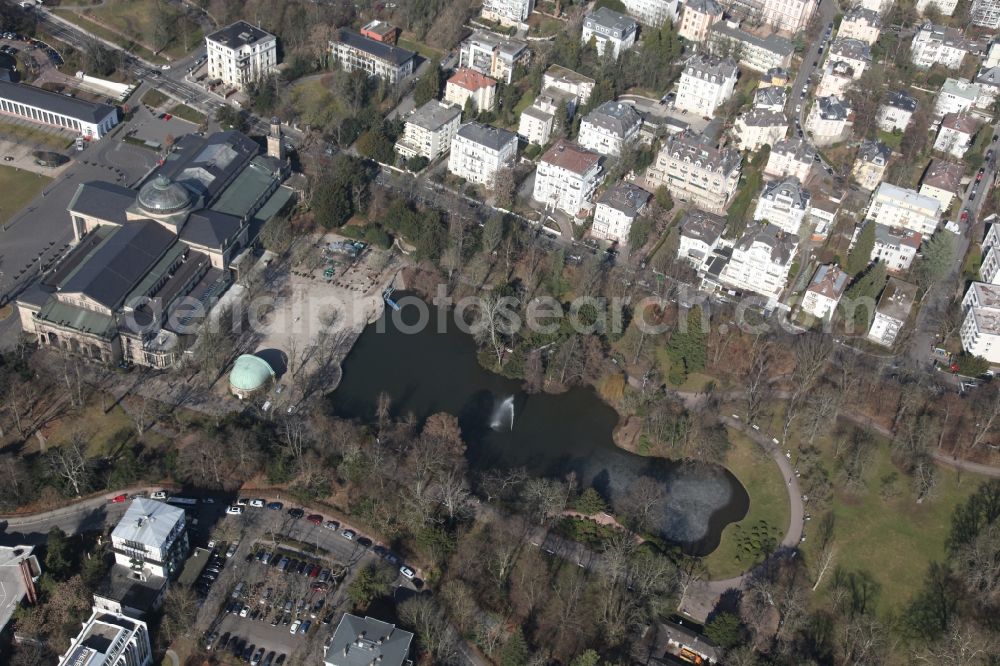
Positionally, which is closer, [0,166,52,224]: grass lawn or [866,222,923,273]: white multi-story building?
[0,166,52,224]: grass lawn

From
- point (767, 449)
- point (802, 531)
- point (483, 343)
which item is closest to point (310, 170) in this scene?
point (483, 343)

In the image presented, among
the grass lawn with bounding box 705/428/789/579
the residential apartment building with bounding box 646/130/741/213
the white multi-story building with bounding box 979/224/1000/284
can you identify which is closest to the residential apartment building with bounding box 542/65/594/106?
the residential apartment building with bounding box 646/130/741/213

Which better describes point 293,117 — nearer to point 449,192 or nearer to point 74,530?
point 449,192

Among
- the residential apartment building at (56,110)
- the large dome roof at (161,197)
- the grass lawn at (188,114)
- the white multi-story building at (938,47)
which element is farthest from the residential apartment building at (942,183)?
the residential apartment building at (56,110)

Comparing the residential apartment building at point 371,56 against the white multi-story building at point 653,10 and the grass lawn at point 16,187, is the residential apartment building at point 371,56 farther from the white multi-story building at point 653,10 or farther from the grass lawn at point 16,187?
the grass lawn at point 16,187

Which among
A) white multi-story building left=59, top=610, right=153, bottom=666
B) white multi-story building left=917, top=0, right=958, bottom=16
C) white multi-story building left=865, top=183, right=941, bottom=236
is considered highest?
white multi-story building left=917, top=0, right=958, bottom=16

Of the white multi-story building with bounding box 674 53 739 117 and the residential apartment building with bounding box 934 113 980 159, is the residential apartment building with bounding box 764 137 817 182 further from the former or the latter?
the residential apartment building with bounding box 934 113 980 159

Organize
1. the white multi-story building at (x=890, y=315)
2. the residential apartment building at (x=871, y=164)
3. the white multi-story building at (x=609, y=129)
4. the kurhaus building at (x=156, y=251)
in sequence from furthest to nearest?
1. the white multi-story building at (x=609, y=129)
2. the residential apartment building at (x=871, y=164)
3. the white multi-story building at (x=890, y=315)
4. the kurhaus building at (x=156, y=251)
